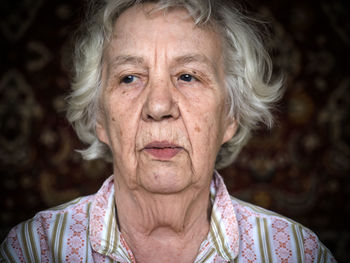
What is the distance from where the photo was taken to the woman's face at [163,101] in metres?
Answer: 1.33

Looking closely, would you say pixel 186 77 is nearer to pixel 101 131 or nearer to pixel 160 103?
pixel 160 103

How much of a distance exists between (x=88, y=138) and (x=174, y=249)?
70 centimetres

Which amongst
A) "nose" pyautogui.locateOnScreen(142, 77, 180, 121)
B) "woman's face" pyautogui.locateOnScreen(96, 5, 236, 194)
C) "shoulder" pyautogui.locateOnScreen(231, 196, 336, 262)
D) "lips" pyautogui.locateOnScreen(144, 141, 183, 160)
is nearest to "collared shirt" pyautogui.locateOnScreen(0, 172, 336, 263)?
"shoulder" pyautogui.locateOnScreen(231, 196, 336, 262)

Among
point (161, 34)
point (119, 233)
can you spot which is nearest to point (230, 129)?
point (161, 34)

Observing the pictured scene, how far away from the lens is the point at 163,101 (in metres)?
1.30

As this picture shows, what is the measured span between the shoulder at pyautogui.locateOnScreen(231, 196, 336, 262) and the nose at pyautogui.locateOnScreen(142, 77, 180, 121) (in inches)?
22.1

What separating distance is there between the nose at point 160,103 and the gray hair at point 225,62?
0.28 meters

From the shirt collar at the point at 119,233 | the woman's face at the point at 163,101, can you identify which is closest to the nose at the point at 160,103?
the woman's face at the point at 163,101

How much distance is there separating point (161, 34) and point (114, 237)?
0.78 m

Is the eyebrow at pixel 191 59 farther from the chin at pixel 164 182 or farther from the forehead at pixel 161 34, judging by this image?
the chin at pixel 164 182

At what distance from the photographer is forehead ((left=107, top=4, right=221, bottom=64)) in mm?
1362

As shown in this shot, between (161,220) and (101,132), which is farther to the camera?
(101,132)

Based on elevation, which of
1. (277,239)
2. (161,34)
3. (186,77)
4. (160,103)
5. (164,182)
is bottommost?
(277,239)

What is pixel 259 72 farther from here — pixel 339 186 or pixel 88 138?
pixel 339 186
